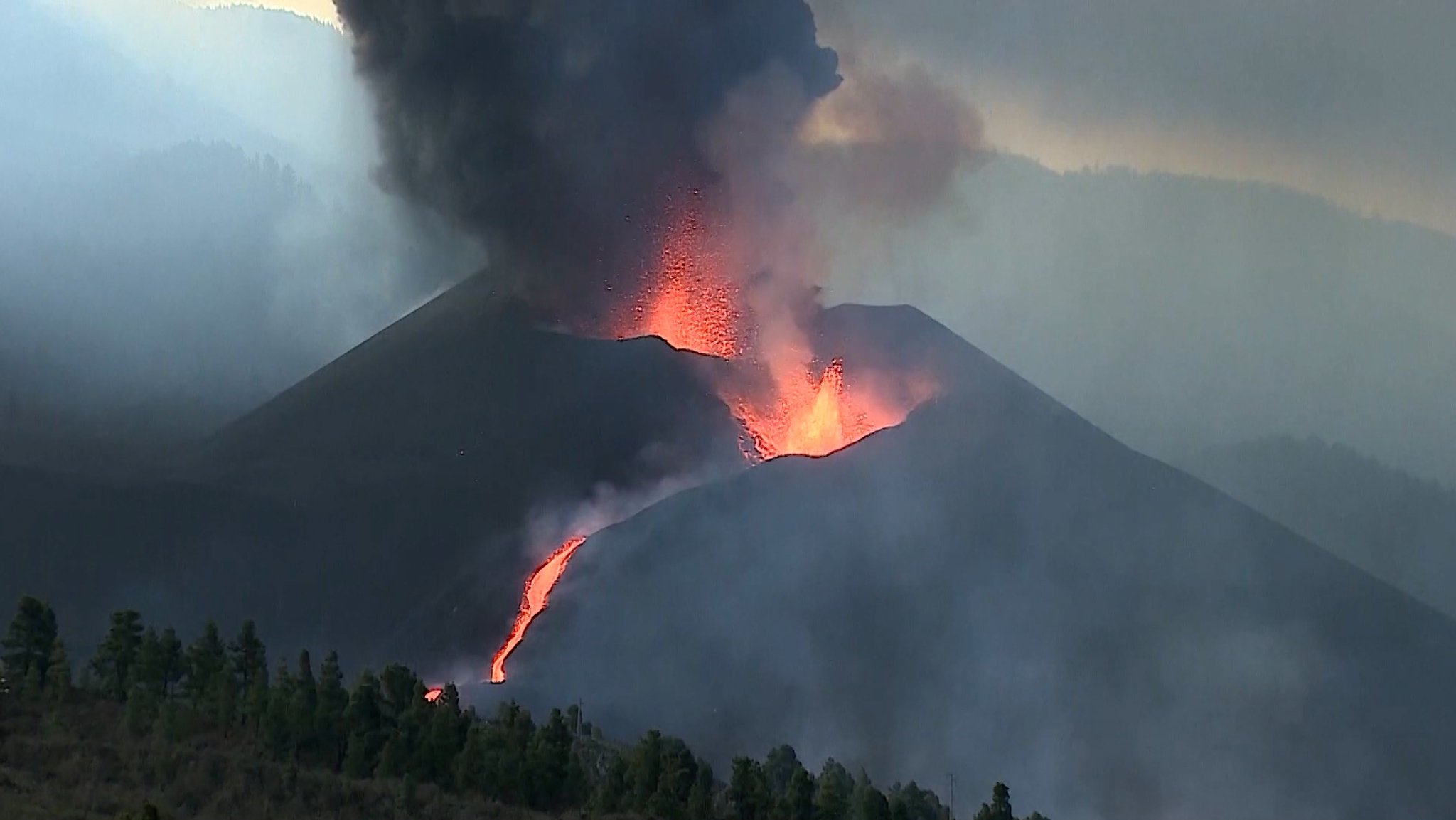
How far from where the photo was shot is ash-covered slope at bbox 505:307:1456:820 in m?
41.6

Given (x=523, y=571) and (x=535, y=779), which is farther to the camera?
(x=523, y=571)

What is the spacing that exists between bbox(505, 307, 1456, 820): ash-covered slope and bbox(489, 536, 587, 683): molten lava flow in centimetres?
66

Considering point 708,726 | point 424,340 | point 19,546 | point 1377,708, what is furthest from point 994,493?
point 19,546

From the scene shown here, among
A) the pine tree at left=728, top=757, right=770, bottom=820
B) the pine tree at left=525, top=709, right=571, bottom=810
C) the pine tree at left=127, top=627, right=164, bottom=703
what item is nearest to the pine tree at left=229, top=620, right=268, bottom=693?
the pine tree at left=127, top=627, right=164, bottom=703

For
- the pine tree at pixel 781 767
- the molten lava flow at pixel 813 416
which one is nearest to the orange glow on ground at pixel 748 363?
the molten lava flow at pixel 813 416

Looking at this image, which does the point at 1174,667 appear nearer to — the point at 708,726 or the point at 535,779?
the point at 708,726

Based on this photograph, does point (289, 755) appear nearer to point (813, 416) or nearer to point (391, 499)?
point (391, 499)

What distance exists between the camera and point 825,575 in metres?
48.6

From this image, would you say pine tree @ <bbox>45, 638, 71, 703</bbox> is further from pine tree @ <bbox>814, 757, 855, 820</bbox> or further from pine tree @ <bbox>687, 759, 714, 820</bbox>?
pine tree @ <bbox>814, 757, 855, 820</bbox>

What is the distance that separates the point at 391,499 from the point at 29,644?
104ft

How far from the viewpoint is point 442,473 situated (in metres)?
59.0

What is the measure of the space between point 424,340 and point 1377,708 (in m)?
38.5

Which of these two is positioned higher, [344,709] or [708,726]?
[708,726]

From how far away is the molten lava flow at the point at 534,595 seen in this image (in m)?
44.9
